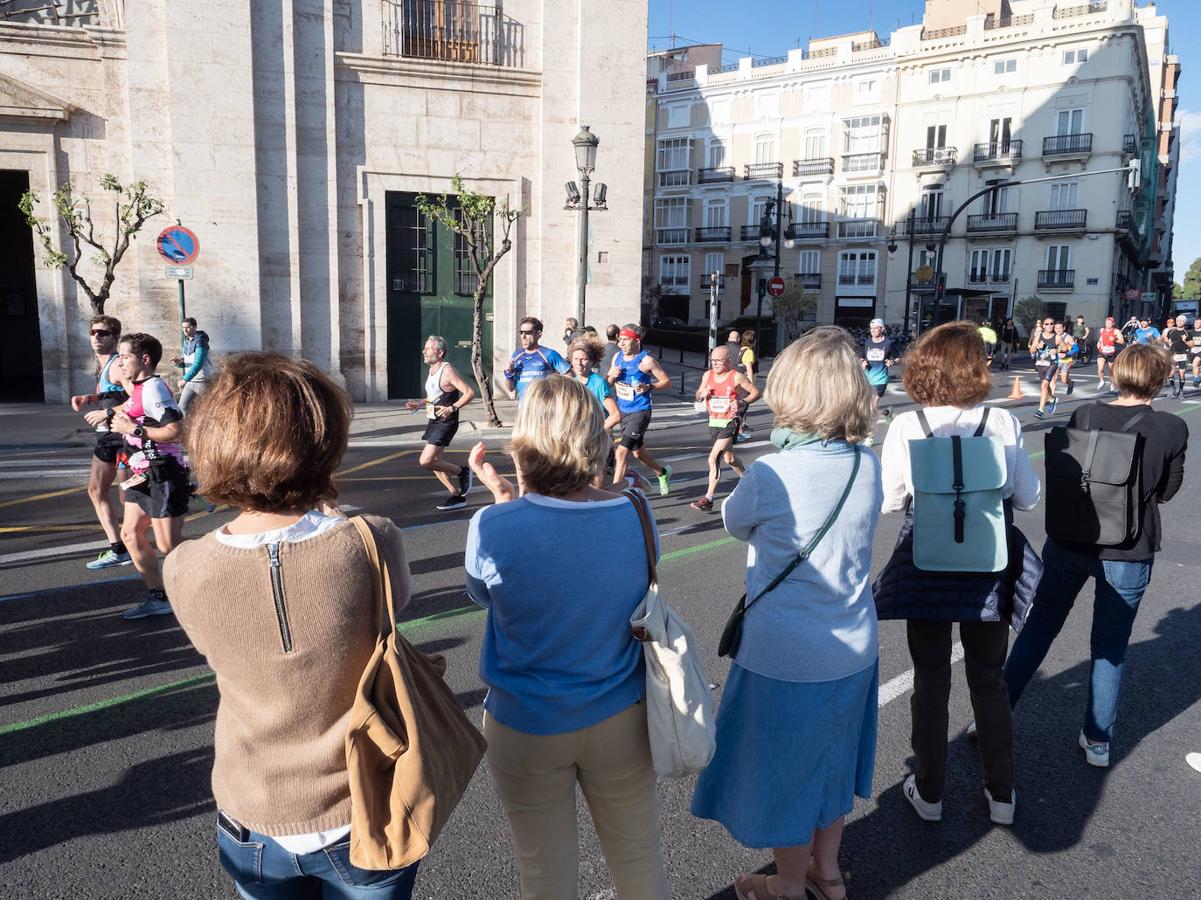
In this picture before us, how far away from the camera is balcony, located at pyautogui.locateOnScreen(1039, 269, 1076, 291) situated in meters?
45.7

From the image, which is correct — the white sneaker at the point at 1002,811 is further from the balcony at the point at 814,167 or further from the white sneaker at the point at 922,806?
the balcony at the point at 814,167

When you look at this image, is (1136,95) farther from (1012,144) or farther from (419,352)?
(419,352)

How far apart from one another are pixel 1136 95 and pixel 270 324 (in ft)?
166

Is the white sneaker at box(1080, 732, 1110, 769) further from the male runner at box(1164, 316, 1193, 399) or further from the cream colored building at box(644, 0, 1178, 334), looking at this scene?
the cream colored building at box(644, 0, 1178, 334)

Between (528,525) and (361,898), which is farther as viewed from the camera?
(528,525)

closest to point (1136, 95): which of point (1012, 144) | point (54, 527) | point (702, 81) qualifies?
point (1012, 144)

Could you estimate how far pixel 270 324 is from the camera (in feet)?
57.3

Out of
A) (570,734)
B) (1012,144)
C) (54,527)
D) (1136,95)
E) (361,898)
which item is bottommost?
(54,527)

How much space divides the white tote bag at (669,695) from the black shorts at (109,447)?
191 inches

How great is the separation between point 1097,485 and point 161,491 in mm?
5123

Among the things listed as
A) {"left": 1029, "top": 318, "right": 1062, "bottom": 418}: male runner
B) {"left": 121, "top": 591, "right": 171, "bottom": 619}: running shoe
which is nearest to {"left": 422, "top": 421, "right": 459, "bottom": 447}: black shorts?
{"left": 121, "top": 591, "right": 171, "bottom": 619}: running shoe

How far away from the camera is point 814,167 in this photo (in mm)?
51000

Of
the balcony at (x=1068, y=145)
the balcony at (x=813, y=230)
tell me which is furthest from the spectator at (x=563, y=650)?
the balcony at (x=813, y=230)

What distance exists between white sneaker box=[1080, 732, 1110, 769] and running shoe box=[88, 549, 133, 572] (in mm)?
6475
